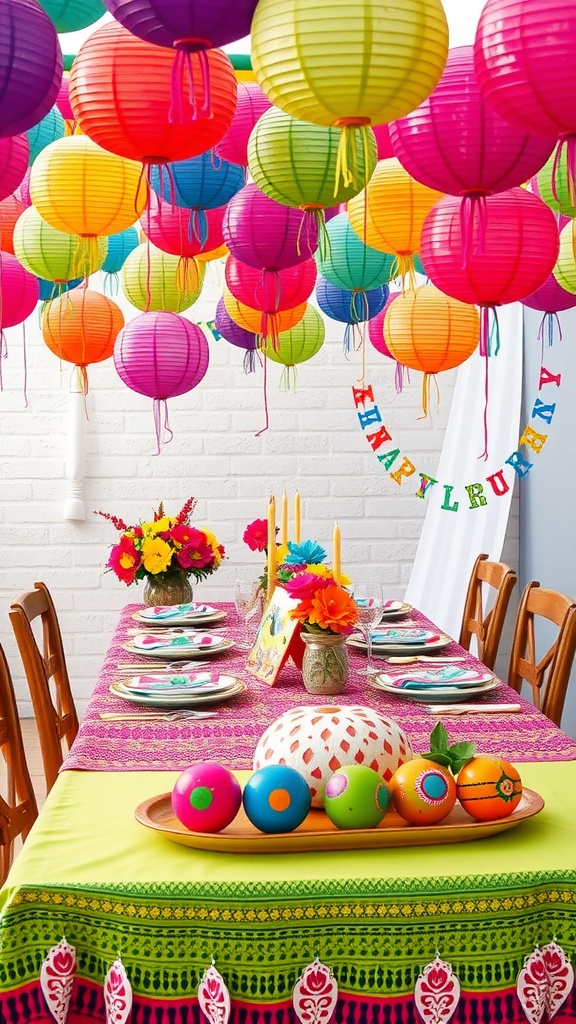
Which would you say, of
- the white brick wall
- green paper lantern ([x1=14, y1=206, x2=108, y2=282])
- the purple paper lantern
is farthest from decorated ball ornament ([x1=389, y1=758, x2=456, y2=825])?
the white brick wall

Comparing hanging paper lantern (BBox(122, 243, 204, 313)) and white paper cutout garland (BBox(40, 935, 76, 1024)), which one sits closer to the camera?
white paper cutout garland (BBox(40, 935, 76, 1024))

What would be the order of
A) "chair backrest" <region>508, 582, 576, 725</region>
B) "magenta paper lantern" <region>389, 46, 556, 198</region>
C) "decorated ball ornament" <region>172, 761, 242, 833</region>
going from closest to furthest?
"decorated ball ornament" <region>172, 761, 242, 833</region> → "magenta paper lantern" <region>389, 46, 556, 198</region> → "chair backrest" <region>508, 582, 576, 725</region>

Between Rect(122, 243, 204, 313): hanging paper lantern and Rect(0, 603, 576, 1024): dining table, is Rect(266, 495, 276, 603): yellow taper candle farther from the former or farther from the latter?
Rect(0, 603, 576, 1024): dining table

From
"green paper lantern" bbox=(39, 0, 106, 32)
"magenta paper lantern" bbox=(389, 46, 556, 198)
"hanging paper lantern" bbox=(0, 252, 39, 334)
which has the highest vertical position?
"green paper lantern" bbox=(39, 0, 106, 32)

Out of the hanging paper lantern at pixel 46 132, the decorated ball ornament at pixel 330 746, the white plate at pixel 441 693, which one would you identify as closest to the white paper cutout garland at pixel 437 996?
the decorated ball ornament at pixel 330 746

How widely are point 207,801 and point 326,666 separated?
2.72 feet

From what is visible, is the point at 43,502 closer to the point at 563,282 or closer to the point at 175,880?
the point at 563,282

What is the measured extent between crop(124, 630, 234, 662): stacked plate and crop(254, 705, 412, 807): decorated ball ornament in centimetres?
109

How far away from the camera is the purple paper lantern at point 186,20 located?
109cm

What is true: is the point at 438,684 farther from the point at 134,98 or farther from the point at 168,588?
the point at 168,588

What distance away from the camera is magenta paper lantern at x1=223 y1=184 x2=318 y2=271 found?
6.50 feet

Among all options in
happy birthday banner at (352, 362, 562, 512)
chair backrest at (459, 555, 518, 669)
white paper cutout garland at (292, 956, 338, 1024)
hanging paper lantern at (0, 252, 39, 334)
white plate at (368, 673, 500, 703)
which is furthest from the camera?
happy birthday banner at (352, 362, 562, 512)

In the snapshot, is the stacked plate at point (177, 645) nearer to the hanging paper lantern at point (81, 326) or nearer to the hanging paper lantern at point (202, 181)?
the hanging paper lantern at point (81, 326)

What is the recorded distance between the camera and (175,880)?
1.07 metres
